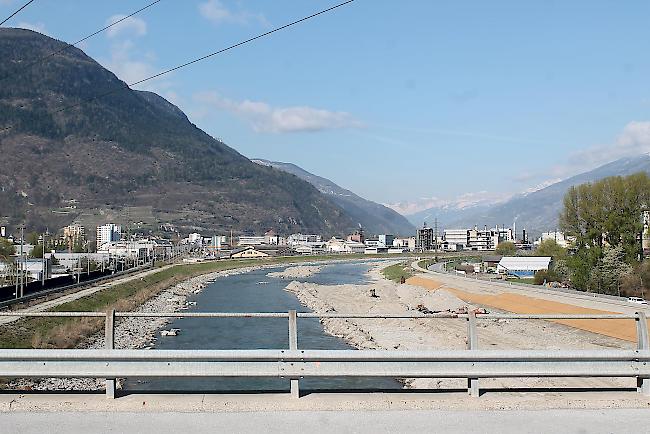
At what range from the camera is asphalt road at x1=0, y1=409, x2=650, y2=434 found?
680 centimetres

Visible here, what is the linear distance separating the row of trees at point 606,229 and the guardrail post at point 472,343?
6272 centimetres

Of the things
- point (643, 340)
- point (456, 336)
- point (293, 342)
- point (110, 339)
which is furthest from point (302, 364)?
point (456, 336)

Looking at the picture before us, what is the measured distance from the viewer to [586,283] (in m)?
71.5

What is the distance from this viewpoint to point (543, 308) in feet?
185

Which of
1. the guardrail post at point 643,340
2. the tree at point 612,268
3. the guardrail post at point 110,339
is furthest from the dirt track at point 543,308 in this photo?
the guardrail post at point 110,339

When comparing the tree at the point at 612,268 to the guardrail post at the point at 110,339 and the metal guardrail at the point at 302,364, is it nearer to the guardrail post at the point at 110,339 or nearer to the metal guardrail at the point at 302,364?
the metal guardrail at the point at 302,364

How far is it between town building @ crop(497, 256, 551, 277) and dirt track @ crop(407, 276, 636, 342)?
75.3 ft

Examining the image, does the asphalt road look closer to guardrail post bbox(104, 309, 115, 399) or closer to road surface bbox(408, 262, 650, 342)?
guardrail post bbox(104, 309, 115, 399)

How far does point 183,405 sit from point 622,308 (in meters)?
50.4

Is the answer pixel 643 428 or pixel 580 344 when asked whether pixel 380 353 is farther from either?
pixel 580 344

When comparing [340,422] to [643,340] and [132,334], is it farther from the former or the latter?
[132,334]

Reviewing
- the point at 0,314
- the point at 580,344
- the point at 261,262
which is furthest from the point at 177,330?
the point at 261,262

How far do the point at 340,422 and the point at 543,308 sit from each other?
5294 cm

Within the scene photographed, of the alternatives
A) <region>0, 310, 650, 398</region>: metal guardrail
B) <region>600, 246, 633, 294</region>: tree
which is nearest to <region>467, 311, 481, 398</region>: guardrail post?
<region>0, 310, 650, 398</region>: metal guardrail
